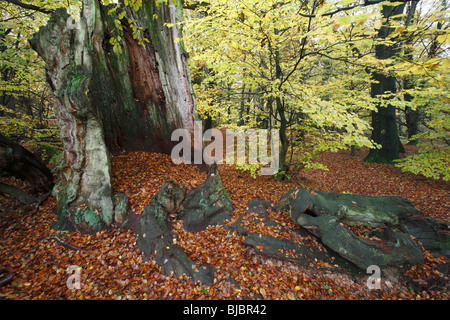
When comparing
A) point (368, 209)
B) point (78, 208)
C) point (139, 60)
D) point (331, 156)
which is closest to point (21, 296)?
point (78, 208)

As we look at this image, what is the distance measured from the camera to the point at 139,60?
5379 mm

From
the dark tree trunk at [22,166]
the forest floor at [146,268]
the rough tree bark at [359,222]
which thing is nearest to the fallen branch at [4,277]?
the forest floor at [146,268]

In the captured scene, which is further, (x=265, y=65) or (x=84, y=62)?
(x=265, y=65)

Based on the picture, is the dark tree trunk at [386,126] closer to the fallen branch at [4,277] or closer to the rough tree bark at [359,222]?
the rough tree bark at [359,222]

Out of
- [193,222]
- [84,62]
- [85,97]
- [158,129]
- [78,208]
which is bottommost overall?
[193,222]

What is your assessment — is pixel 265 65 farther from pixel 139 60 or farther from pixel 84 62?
pixel 84 62

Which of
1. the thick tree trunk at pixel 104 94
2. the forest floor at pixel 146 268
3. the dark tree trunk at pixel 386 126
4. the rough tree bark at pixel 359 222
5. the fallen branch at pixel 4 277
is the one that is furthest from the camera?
the dark tree trunk at pixel 386 126

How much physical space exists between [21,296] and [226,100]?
7801 millimetres

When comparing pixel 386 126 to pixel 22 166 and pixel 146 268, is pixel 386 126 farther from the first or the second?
pixel 22 166

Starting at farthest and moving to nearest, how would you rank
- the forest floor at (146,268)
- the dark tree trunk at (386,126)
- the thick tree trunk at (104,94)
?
the dark tree trunk at (386,126), the thick tree trunk at (104,94), the forest floor at (146,268)

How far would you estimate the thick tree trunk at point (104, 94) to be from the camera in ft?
13.2

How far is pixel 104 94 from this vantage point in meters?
5.08

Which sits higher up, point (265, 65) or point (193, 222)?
point (265, 65)

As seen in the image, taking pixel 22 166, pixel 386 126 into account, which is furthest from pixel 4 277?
pixel 386 126
